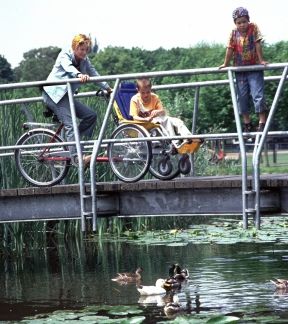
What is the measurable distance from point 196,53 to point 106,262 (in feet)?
196

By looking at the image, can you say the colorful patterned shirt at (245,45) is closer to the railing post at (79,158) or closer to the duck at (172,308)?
the railing post at (79,158)

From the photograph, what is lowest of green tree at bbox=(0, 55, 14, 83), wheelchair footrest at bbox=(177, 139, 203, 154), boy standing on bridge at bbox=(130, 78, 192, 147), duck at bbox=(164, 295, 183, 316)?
duck at bbox=(164, 295, 183, 316)

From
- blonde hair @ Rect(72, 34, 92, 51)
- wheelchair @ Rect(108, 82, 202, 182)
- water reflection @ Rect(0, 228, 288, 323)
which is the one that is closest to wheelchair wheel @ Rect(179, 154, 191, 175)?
wheelchair @ Rect(108, 82, 202, 182)

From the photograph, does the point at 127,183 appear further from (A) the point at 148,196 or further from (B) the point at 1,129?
(B) the point at 1,129

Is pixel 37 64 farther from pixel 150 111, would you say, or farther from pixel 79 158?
pixel 79 158

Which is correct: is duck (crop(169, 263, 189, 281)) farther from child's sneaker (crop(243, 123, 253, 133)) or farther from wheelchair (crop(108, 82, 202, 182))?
child's sneaker (crop(243, 123, 253, 133))

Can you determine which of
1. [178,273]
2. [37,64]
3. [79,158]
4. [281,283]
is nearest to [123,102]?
[178,273]

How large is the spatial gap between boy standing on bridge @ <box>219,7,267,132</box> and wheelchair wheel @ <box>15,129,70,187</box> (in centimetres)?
205

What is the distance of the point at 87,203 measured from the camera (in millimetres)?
14516

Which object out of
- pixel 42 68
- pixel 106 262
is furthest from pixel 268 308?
pixel 42 68

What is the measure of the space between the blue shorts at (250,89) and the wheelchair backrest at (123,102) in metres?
1.92

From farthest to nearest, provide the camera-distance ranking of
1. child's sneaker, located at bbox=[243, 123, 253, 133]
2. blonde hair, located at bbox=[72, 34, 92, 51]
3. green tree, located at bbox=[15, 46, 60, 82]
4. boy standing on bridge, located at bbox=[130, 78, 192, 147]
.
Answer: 1. green tree, located at bbox=[15, 46, 60, 82]
2. boy standing on bridge, located at bbox=[130, 78, 192, 147]
3. blonde hair, located at bbox=[72, 34, 92, 51]
4. child's sneaker, located at bbox=[243, 123, 253, 133]

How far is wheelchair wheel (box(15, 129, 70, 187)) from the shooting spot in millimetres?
15492

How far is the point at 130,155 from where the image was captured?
598 inches
